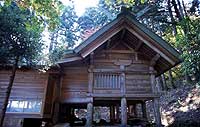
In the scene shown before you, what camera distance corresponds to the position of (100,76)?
9539mm

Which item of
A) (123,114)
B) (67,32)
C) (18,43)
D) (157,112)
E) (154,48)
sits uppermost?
(67,32)

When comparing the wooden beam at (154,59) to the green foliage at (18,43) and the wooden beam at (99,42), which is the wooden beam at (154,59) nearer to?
the wooden beam at (99,42)

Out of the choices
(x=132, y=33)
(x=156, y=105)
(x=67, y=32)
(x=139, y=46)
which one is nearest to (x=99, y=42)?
(x=132, y=33)

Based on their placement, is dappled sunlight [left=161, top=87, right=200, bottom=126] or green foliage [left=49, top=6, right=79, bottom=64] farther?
green foliage [left=49, top=6, right=79, bottom=64]

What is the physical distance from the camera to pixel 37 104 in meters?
9.41

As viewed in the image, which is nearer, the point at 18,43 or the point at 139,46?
the point at 18,43

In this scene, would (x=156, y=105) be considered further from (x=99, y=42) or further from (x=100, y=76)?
(x=99, y=42)

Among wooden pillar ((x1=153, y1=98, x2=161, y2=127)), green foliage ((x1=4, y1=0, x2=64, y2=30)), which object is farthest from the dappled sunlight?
green foliage ((x1=4, y1=0, x2=64, y2=30))

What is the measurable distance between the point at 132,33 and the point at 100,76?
8.20 ft

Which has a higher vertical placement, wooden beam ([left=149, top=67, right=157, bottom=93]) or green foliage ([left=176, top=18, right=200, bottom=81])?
green foliage ([left=176, top=18, right=200, bottom=81])

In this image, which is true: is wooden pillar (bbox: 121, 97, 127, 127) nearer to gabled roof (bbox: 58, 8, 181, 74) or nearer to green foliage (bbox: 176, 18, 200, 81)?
gabled roof (bbox: 58, 8, 181, 74)

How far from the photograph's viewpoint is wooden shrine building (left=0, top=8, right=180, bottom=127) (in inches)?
352

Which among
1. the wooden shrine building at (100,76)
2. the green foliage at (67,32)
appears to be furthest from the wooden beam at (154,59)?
the green foliage at (67,32)

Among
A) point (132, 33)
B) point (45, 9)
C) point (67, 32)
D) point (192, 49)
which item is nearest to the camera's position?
point (45, 9)
